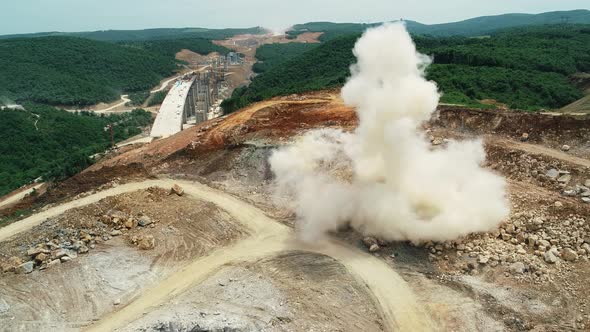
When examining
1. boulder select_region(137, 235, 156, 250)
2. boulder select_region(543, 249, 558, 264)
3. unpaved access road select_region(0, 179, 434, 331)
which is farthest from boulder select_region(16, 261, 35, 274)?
boulder select_region(543, 249, 558, 264)

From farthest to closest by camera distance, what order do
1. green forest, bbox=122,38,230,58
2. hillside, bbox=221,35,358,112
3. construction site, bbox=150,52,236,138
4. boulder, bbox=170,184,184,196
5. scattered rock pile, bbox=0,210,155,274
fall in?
green forest, bbox=122,38,230,58, hillside, bbox=221,35,358,112, construction site, bbox=150,52,236,138, boulder, bbox=170,184,184,196, scattered rock pile, bbox=0,210,155,274

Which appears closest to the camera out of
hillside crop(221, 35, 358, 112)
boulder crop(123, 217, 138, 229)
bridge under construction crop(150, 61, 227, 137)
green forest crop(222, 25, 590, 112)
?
boulder crop(123, 217, 138, 229)

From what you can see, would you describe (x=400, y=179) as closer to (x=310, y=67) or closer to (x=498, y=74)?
(x=498, y=74)

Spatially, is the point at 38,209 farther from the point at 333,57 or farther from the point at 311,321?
the point at 333,57

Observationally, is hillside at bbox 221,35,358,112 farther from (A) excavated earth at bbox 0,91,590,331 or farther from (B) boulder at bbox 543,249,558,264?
(B) boulder at bbox 543,249,558,264

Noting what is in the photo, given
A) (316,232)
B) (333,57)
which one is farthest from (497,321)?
(333,57)

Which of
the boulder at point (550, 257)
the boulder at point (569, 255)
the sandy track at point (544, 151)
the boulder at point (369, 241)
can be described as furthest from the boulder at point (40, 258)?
the sandy track at point (544, 151)
